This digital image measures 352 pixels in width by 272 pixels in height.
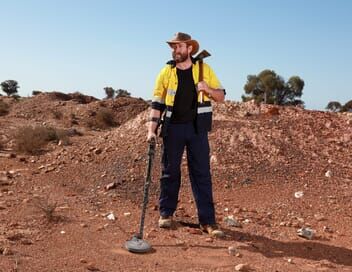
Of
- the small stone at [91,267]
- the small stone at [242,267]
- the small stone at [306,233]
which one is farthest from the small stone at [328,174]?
the small stone at [91,267]

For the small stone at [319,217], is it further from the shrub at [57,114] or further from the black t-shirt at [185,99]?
the shrub at [57,114]

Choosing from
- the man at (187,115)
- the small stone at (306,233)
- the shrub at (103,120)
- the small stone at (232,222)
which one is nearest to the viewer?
the man at (187,115)

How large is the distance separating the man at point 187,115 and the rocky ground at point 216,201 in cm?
43

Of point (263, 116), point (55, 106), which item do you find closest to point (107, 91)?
point (55, 106)

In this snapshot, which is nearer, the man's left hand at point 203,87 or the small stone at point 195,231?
the man's left hand at point 203,87

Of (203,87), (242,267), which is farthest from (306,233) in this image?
(203,87)

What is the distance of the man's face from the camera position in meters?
4.70

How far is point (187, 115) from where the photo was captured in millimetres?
4836

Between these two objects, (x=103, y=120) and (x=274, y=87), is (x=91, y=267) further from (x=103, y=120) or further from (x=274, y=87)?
(x=274, y=87)

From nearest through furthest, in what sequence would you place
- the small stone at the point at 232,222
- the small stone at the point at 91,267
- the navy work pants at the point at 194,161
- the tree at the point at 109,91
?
the small stone at the point at 91,267
the navy work pants at the point at 194,161
the small stone at the point at 232,222
the tree at the point at 109,91

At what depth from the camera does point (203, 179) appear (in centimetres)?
490

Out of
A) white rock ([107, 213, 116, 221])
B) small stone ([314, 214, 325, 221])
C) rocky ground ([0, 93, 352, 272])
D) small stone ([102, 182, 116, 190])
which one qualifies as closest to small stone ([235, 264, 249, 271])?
rocky ground ([0, 93, 352, 272])

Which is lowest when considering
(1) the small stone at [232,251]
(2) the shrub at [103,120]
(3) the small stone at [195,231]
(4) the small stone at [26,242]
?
(4) the small stone at [26,242]

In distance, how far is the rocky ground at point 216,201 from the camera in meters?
4.20
